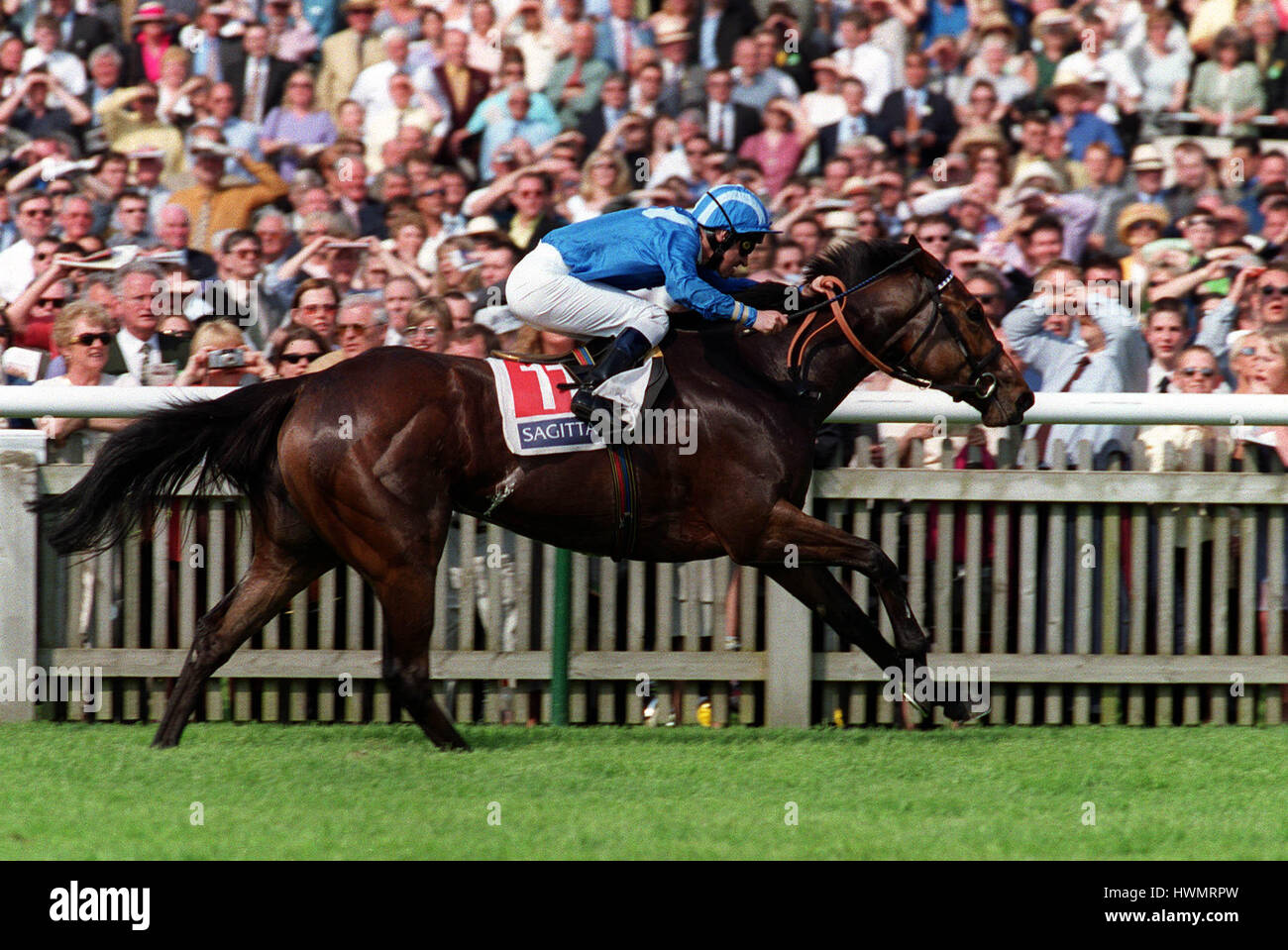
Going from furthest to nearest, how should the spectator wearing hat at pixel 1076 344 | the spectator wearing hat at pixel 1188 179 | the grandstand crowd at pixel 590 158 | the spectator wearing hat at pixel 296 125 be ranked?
the spectator wearing hat at pixel 296 125 < the spectator wearing hat at pixel 1188 179 < the grandstand crowd at pixel 590 158 < the spectator wearing hat at pixel 1076 344

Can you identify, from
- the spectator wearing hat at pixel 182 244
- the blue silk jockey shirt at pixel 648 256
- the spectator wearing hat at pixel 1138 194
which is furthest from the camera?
the spectator wearing hat at pixel 1138 194

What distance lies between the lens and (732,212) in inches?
229

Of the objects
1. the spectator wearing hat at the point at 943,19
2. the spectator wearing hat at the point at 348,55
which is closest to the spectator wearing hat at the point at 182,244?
the spectator wearing hat at the point at 348,55

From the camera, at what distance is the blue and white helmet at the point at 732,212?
229 inches

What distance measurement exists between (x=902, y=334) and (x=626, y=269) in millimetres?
1071

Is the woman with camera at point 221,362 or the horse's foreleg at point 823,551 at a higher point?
the woman with camera at point 221,362

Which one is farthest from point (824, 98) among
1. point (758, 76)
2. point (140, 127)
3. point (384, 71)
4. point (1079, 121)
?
point (140, 127)

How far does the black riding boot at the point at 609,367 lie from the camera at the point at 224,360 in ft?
6.84

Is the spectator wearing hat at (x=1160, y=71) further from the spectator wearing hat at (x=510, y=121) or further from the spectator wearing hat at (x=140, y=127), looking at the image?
the spectator wearing hat at (x=140, y=127)

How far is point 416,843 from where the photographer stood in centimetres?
444

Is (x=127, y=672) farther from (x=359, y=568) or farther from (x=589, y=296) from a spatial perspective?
(x=589, y=296)

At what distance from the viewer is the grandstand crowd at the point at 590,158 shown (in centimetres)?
786

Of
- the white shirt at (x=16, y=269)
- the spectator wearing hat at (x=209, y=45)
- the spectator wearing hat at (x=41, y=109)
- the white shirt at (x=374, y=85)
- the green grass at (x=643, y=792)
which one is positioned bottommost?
the green grass at (x=643, y=792)

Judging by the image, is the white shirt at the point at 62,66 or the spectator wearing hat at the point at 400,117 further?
the white shirt at the point at 62,66
